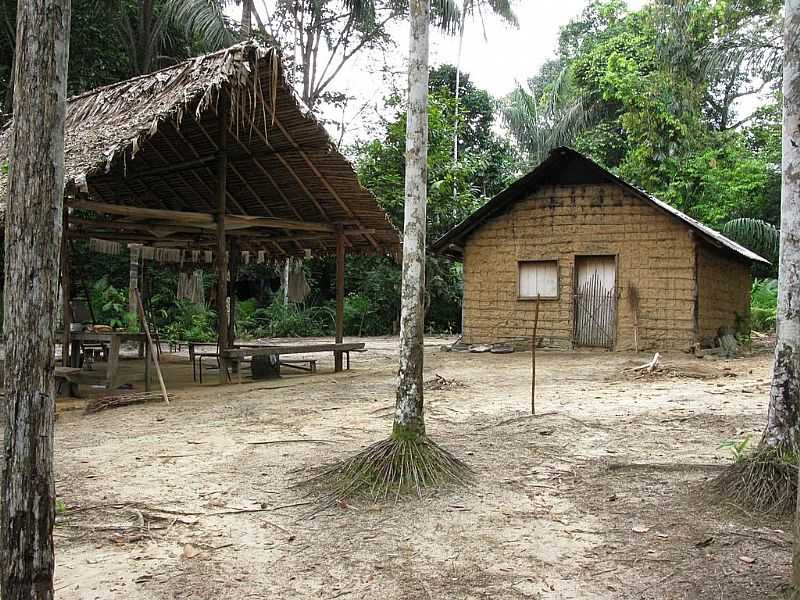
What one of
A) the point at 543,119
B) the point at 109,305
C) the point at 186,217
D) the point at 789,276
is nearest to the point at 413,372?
the point at 789,276

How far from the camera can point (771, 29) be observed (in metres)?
19.1

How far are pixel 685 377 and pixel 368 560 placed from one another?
26.3 feet

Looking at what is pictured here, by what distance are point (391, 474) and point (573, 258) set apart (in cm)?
1059

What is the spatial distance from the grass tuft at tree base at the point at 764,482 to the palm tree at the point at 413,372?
170 centimetres

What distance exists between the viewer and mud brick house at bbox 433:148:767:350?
1358 centimetres

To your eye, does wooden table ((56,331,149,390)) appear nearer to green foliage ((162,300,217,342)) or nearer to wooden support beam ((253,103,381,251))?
wooden support beam ((253,103,381,251))

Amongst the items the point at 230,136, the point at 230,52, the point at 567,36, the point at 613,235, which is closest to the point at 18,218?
the point at 230,52

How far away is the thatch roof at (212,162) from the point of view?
28.0ft

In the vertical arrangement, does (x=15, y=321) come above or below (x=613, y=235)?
below

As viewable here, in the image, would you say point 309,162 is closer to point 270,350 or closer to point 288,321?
point 270,350

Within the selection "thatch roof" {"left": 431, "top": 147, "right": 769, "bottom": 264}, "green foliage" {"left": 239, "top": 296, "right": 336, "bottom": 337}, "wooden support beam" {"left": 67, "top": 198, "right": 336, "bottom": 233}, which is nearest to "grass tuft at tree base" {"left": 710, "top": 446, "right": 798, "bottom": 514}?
"wooden support beam" {"left": 67, "top": 198, "right": 336, "bottom": 233}

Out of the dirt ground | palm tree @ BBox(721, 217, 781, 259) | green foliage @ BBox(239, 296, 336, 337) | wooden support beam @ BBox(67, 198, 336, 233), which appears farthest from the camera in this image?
green foliage @ BBox(239, 296, 336, 337)

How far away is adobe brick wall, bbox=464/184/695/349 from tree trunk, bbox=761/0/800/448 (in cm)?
933

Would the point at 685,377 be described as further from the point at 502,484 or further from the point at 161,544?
the point at 161,544
